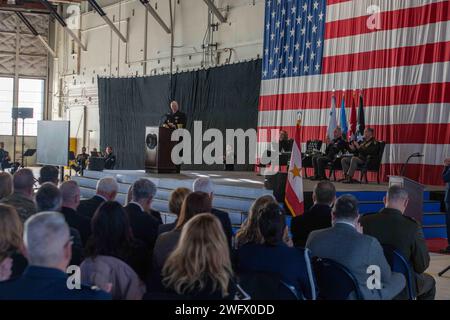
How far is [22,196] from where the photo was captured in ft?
15.4

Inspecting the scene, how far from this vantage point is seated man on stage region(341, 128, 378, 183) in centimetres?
1118

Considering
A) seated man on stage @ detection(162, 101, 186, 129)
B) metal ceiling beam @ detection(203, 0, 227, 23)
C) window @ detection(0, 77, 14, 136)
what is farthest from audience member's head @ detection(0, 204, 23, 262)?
window @ detection(0, 77, 14, 136)

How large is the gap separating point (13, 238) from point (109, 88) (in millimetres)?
19240

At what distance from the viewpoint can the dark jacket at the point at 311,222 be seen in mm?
4742

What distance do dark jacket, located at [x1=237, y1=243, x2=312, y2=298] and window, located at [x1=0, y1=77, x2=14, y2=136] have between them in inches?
948

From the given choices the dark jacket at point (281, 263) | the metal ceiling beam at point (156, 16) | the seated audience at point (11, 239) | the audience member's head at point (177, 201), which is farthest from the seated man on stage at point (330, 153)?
the seated audience at point (11, 239)

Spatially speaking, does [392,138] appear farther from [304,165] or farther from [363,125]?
[304,165]

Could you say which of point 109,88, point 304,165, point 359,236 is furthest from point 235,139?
point 359,236

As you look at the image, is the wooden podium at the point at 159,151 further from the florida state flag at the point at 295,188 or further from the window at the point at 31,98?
the window at the point at 31,98

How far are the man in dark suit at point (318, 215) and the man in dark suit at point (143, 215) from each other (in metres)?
1.04

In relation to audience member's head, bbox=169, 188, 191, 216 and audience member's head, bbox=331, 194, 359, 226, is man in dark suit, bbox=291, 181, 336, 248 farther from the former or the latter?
audience member's head, bbox=331, 194, 359, 226
